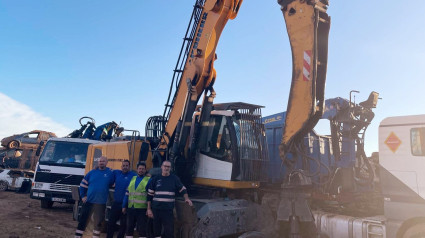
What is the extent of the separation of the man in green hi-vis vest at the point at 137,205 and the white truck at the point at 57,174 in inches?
233

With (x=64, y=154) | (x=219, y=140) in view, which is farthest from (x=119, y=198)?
(x=64, y=154)

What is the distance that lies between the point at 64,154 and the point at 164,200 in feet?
24.5

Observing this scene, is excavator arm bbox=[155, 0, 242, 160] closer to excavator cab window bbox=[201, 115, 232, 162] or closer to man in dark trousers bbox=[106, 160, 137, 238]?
excavator cab window bbox=[201, 115, 232, 162]

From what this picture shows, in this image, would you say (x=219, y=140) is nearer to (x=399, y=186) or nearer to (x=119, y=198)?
(x=119, y=198)

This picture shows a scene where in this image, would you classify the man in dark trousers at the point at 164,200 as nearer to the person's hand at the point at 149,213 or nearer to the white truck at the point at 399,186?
the person's hand at the point at 149,213

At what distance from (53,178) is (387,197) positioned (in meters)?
10.3

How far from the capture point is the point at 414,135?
18.2 feet

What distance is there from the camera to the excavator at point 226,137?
5.55 m

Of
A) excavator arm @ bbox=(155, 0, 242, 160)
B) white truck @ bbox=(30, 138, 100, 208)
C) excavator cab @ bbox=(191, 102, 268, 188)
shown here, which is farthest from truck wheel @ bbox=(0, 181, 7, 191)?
excavator cab @ bbox=(191, 102, 268, 188)

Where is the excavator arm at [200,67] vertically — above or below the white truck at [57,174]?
above

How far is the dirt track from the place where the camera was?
8289 mm

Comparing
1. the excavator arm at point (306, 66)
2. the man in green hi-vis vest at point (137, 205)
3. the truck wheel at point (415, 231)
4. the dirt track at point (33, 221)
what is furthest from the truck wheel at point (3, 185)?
the truck wheel at point (415, 231)

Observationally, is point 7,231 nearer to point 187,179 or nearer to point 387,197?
point 187,179

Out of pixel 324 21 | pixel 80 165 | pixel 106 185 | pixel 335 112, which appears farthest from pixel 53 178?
pixel 324 21
